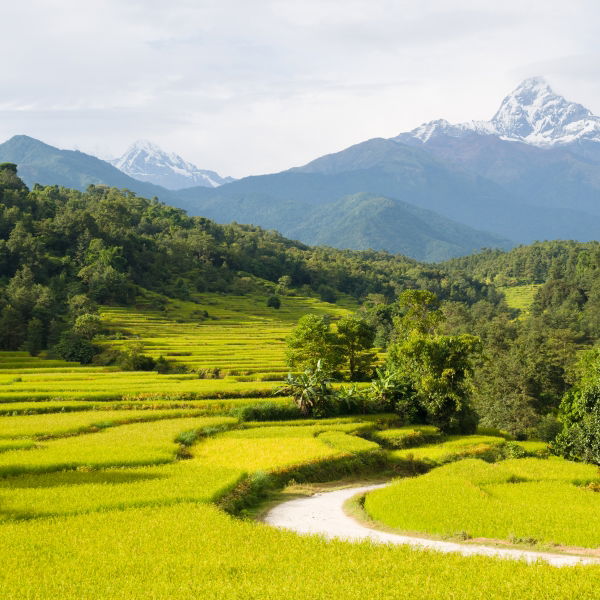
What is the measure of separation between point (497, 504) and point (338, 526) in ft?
25.3

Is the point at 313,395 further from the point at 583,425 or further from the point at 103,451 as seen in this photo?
the point at 103,451

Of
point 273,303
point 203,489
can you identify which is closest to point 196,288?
point 273,303

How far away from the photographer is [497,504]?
2744 cm

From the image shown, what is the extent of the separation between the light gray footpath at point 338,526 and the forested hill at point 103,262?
61999 millimetres

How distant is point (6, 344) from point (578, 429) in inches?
2695

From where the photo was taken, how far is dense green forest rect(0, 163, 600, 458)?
2985 inches

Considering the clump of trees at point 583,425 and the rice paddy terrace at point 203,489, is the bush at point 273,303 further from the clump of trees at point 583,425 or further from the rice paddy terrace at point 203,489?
the clump of trees at point 583,425

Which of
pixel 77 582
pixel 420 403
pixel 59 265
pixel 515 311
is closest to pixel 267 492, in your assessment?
pixel 77 582

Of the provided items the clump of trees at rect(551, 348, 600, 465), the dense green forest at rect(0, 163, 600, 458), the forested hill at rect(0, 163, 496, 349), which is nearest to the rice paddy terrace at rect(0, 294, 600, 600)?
the clump of trees at rect(551, 348, 600, 465)

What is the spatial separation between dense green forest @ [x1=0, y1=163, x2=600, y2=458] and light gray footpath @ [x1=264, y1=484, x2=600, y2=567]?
81.6ft

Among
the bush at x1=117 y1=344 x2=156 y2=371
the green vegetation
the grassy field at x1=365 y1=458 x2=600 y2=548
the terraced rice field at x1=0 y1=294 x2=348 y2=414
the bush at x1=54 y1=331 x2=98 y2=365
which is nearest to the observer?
the green vegetation

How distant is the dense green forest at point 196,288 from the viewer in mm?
75812

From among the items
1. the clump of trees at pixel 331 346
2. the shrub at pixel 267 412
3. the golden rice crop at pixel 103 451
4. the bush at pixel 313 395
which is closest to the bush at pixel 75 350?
the clump of trees at pixel 331 346

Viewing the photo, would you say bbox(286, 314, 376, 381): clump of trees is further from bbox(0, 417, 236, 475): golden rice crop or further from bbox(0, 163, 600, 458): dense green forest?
bbox(0, 417, 236, 475): golden rice crop
